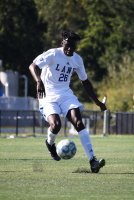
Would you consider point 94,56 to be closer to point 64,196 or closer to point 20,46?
point 20,46

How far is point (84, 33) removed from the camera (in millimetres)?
57781

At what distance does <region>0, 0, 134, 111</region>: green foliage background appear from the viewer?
169ft

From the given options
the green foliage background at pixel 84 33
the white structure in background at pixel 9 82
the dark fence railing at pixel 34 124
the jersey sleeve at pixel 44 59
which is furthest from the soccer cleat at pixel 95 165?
the green foliage background at pixel 84 33

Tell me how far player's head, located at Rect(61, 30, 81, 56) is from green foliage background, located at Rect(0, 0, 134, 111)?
38574 millimetres

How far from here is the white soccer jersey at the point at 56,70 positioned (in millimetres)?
9594

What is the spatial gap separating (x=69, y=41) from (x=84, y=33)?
48.6 m

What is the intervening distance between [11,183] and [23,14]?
48.8 meters

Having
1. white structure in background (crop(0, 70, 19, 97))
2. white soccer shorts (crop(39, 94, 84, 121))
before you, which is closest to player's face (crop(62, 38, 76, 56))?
white soccer shorts (crop(39, 94, 84, 121))

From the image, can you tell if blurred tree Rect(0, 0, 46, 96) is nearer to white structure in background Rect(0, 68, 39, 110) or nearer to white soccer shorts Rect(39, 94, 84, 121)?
white structure in background Rect(0, 68, 39, 110)

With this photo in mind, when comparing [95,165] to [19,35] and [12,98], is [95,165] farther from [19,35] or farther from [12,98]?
[19,35]

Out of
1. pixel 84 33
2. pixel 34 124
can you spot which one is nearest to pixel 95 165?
pixel 34 124

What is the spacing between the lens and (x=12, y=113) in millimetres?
27516

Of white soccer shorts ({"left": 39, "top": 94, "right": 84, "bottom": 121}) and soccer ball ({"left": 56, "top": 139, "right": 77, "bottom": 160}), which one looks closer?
white soccer shorts ({"left": 39, "top": 94, "right": 84, "bottom": 121})

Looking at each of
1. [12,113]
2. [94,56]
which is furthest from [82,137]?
[94,56]
